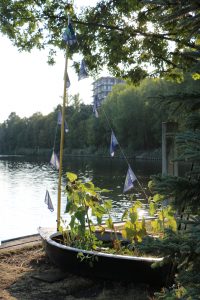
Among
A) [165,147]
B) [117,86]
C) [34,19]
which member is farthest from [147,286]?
[117,86]

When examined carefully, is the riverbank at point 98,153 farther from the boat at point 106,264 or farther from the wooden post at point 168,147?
the boat at point 106,264

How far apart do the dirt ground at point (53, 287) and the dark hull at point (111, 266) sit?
10 centimetres

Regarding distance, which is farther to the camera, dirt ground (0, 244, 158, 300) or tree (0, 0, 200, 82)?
tree (0, 0, 200, 82)

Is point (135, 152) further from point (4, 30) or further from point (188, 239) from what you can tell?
point (188, 239)

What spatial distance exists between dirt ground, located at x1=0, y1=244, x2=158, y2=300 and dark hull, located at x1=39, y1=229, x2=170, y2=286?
0.10 m

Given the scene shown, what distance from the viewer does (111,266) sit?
4809mm

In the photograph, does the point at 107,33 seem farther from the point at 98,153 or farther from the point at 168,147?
the point at 98,153

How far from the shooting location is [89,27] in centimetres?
833

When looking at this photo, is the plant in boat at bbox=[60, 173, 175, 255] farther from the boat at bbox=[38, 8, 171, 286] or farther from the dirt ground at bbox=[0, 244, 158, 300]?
the dirt ground at bbox=[0, 244, 158, 300]

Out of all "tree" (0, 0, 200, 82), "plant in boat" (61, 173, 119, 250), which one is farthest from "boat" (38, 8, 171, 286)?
"tree" (0, 0, 200, 82)

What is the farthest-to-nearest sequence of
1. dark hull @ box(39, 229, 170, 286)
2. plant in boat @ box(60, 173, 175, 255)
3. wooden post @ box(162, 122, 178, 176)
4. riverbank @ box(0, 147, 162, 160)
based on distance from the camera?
riverbank @ box(0, 147, 162, 160), wooden post @ box(162, 122, 178, 176), plant in boat @ box(60, 173, 175, 255), dark hull @ box(39, 229, 170, 286)

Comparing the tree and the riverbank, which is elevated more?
the tree

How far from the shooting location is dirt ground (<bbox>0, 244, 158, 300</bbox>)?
4.60 metres

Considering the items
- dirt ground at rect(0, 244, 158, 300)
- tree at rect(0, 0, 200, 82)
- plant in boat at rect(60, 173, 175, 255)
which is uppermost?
tree at rect(0, 0, 200, 82)
